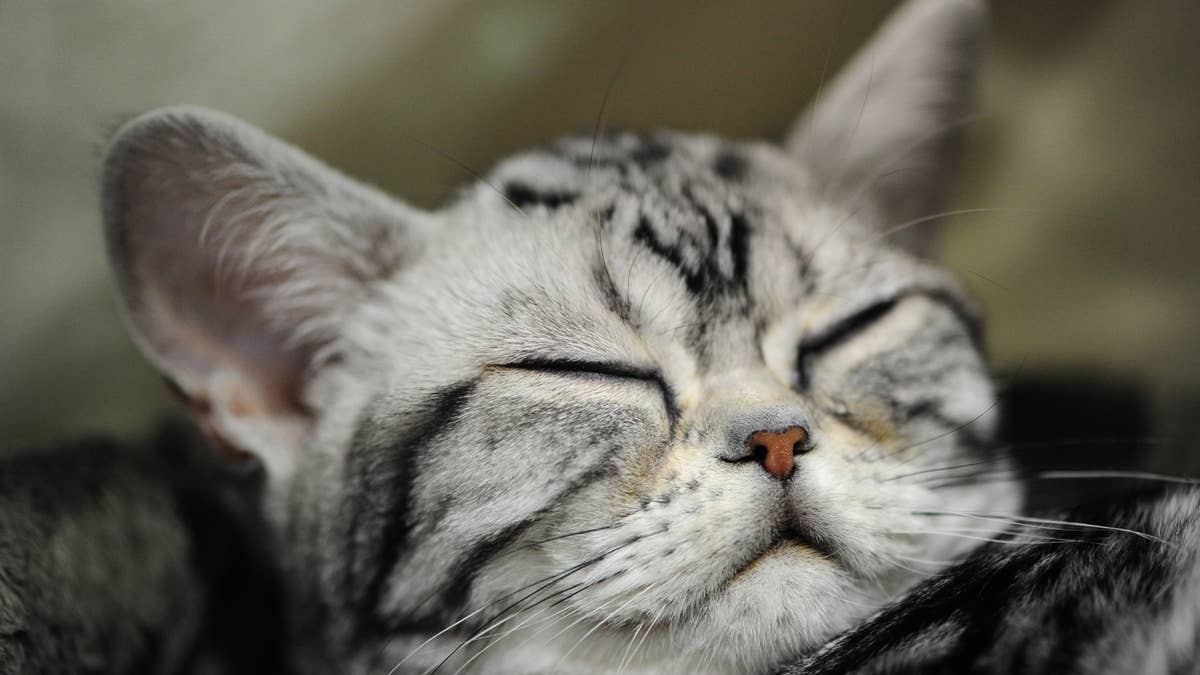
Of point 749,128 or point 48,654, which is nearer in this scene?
point 48,654

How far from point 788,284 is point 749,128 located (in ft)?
1.84

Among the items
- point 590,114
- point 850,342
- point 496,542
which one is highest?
point 590,114

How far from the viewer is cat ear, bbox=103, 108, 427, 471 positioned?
87cm

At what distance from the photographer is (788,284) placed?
93 centimetres

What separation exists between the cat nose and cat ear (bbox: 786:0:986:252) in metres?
0.46

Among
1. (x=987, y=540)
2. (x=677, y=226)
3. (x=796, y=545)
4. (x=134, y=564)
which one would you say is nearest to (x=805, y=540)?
(x=796, y=545)

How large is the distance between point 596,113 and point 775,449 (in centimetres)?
76

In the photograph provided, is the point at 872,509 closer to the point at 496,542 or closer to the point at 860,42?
the point at 496,542

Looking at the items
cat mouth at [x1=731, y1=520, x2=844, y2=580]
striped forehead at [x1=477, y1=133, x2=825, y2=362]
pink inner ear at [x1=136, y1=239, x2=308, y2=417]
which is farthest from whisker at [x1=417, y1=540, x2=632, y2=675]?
pink inner ear at [x1=136, y1=239, x2=308, y2=417]

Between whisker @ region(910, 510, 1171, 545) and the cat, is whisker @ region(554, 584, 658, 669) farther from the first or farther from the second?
whisker @ region(910, 510, 1171, 545)

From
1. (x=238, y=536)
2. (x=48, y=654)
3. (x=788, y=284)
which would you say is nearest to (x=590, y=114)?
(x=788, y=284)

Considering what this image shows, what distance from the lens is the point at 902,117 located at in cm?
116

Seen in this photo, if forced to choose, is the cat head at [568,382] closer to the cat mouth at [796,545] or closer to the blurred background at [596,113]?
the cat mouth at [796,545]

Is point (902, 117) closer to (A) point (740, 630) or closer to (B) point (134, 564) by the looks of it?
(A) point (740, 630)
